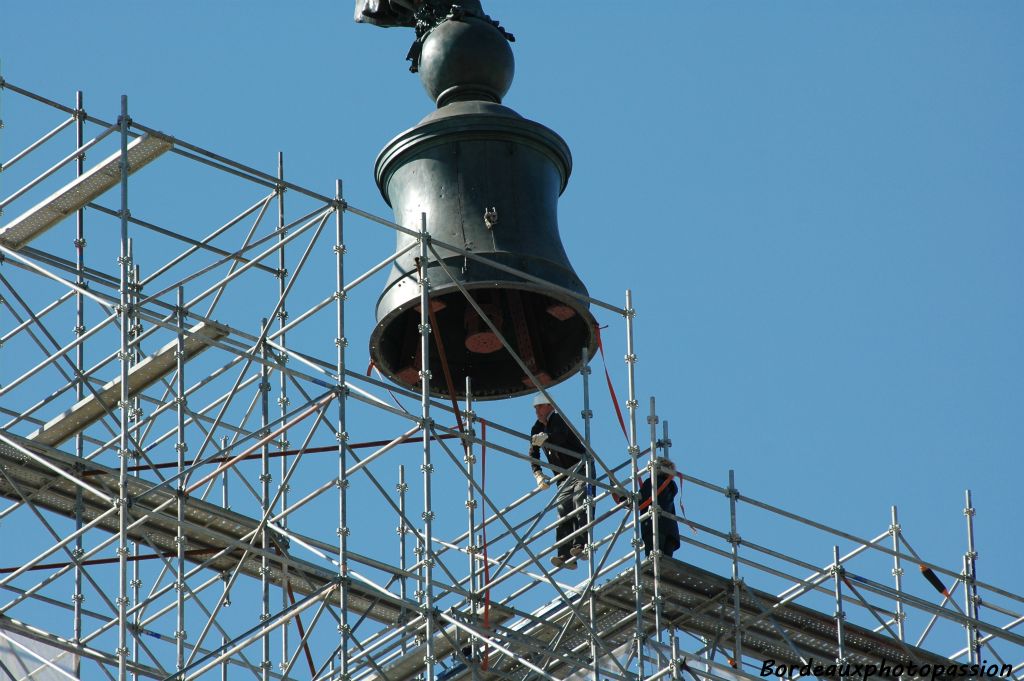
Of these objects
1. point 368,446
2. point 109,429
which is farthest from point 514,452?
point 109,429

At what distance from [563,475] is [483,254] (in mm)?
2024

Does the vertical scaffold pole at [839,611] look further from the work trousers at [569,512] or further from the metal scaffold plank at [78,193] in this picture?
the metal scaffold plank at [78,193]

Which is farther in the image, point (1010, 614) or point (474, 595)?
point (1010, 614)

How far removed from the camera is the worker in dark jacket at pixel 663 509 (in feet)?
82.8

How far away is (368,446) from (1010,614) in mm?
7272

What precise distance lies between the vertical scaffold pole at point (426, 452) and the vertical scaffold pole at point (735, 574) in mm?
2647

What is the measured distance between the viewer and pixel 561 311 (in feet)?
84.1

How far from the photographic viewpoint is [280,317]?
86.8 feet

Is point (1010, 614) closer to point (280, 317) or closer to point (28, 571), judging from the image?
point (280, 317)

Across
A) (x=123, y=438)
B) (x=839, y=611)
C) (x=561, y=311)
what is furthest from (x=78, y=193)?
(x=839, y=611)

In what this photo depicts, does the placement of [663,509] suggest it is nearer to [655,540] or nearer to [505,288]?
[655,540]

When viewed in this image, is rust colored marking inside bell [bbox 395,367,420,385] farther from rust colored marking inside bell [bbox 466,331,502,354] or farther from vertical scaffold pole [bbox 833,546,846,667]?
vertical scaffold pole [bbox 833,546,846,667]

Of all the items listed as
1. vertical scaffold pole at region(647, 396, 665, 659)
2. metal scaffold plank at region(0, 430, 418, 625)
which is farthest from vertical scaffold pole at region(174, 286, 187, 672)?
vertical scaffold pole at region(647, 396, 665, 659)

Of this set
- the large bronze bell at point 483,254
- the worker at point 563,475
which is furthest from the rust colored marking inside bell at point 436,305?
the worker at point 563,475
